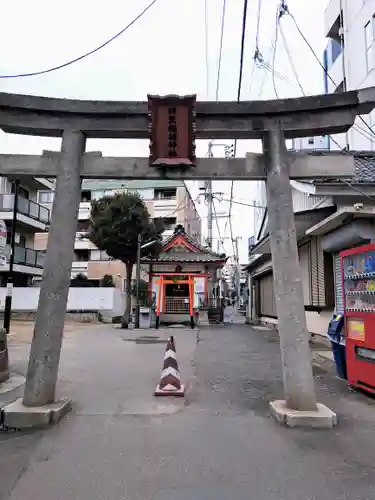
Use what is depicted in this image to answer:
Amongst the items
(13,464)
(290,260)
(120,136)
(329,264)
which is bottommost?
(13,464)

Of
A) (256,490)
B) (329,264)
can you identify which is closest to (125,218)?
(329,264)

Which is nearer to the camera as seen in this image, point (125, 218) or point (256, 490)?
point (256, 490)

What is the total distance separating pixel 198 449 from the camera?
4.85 metres

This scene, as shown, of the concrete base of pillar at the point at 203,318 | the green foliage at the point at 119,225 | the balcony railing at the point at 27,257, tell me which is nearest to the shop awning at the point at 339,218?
the green foliage at the point at 119,225

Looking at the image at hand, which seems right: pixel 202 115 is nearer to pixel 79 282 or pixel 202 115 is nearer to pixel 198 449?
pixel 198 449

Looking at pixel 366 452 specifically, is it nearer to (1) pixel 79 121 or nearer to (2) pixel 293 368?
(2) pixel 293 368

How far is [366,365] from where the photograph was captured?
7383mm

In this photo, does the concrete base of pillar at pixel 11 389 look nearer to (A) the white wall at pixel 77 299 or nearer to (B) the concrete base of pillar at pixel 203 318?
(A) the white wall at pixel 77 299

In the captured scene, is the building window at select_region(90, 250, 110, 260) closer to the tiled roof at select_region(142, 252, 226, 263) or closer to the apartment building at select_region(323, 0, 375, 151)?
the tiled roof at select_region(142, 252, 226, 263)

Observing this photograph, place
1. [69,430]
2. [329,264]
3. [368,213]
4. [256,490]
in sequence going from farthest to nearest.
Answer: [329,264], [368,213], [69,430], [256,490]

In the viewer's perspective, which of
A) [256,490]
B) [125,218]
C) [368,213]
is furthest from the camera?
[125,218]

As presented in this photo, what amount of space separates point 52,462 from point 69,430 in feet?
3.56

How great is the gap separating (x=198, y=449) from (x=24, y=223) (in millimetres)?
26276

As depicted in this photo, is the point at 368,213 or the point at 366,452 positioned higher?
the point at 368,213
